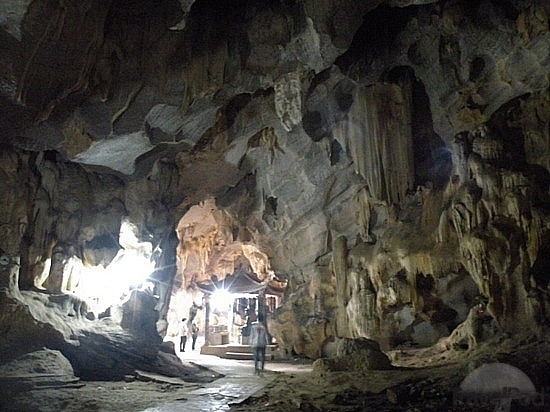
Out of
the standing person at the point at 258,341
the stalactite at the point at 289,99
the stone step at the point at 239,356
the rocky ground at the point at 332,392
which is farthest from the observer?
the stone step at the point at 239,356

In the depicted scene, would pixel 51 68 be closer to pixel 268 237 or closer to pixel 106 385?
pixel 106 385

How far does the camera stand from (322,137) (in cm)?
1408

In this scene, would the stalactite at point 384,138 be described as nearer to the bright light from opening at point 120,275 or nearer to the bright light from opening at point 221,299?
the bright light from opening at point 120,275

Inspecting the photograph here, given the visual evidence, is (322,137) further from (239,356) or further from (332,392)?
(239,356)

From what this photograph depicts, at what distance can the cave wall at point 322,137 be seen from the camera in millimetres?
9656

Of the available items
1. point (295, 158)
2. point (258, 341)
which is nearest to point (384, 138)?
point (295, 158)

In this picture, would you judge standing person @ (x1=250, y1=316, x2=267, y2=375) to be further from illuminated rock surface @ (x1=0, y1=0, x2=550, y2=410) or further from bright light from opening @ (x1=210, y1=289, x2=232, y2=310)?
bright light from opening @ (x1=210, y1=289, x2=232, y2=310)

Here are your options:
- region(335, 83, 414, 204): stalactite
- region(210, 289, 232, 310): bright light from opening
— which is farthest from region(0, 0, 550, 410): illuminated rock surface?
region(210, 289, 232, 310): bright light from opening

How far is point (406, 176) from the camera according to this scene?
42.4 feet

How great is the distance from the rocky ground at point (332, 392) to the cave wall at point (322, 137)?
2114 mm

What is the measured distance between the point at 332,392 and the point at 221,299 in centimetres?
1991

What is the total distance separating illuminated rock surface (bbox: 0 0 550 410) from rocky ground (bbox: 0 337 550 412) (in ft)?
0.73

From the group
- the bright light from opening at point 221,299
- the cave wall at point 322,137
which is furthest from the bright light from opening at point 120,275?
the bright light from opening at point 221,299

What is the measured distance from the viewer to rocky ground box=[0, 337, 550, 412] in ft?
21.8
